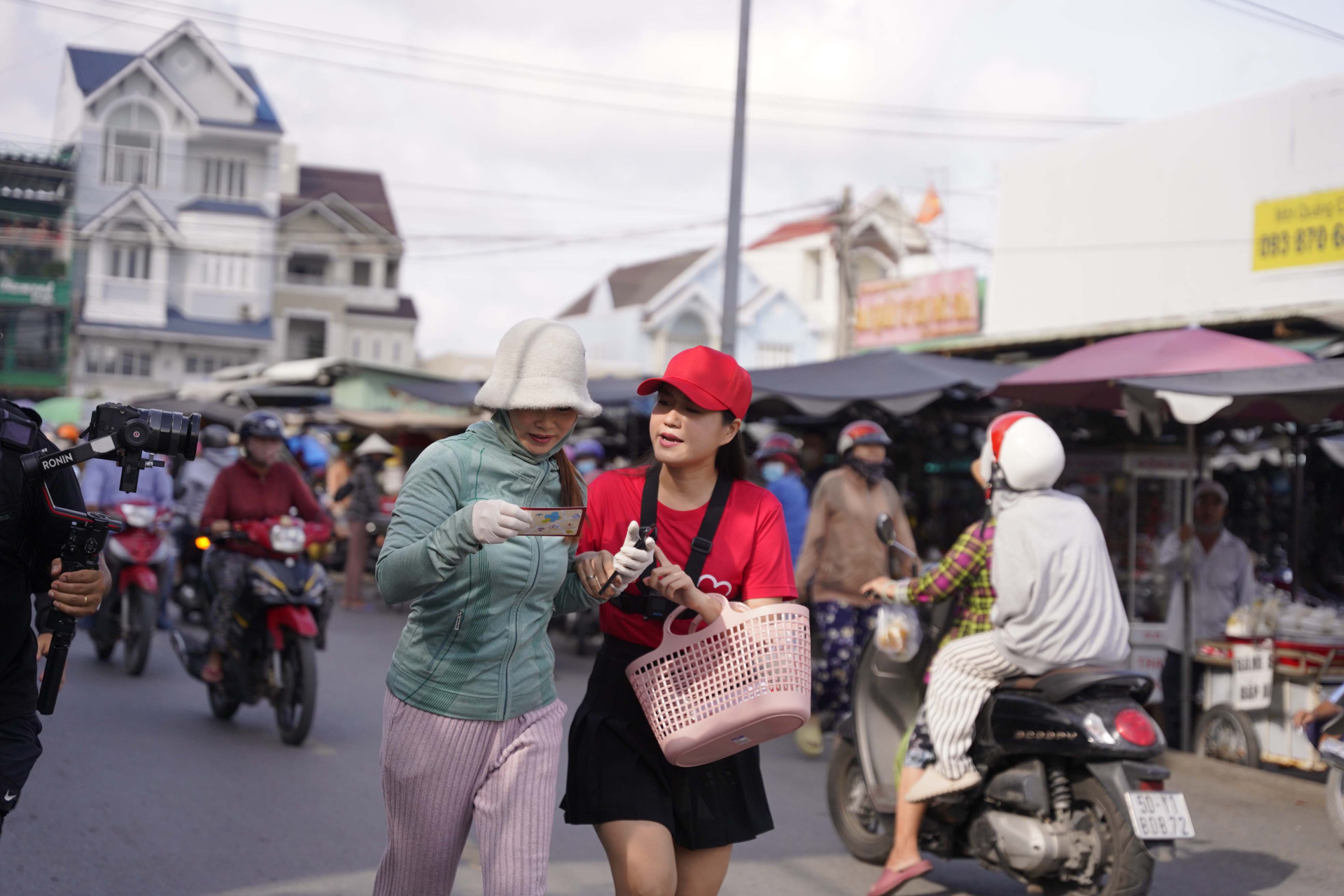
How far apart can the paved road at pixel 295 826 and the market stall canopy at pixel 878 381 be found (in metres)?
3.74

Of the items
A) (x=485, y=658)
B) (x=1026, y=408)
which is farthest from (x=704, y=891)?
(x=1026, y=408)

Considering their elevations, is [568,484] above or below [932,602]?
above

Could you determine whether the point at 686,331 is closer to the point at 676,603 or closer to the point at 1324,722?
the point at 1324,722

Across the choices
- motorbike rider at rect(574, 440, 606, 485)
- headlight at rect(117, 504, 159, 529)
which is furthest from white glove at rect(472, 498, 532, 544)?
motorbike rider at rect(574, 440, 606, 485)

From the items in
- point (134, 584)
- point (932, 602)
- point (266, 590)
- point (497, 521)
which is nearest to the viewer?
point (497, 521)

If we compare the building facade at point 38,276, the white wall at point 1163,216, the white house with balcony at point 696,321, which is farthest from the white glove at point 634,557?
the building facade at point 38,276

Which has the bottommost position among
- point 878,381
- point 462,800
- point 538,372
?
point 462,800

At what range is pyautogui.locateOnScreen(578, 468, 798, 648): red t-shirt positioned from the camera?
132 inches

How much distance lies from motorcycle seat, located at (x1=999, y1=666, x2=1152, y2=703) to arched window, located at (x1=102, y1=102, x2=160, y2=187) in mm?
41229

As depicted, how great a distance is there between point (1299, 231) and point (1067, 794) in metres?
10.8

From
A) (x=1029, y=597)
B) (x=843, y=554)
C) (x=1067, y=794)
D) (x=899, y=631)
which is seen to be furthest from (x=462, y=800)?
(x=843, y=554)

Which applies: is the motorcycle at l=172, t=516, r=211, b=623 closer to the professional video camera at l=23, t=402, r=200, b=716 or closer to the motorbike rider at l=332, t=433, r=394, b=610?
the motorbike rider at l=332, t=433, r=394, b=610

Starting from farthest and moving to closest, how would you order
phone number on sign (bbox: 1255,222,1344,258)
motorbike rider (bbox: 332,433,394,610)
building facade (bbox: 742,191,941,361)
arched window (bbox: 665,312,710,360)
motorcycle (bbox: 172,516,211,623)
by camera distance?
1. arched window (bbox: 665,312,710,360)
2. building facade (bbox: 742,191,941,361)
3. motorbike rider (bbox: 332,433,394,610)
4. phone number on sign (bbox: 1255,222,1344,258)
5. motorcycle (bbox: 172,516,211,623)

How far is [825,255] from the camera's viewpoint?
44719mm
